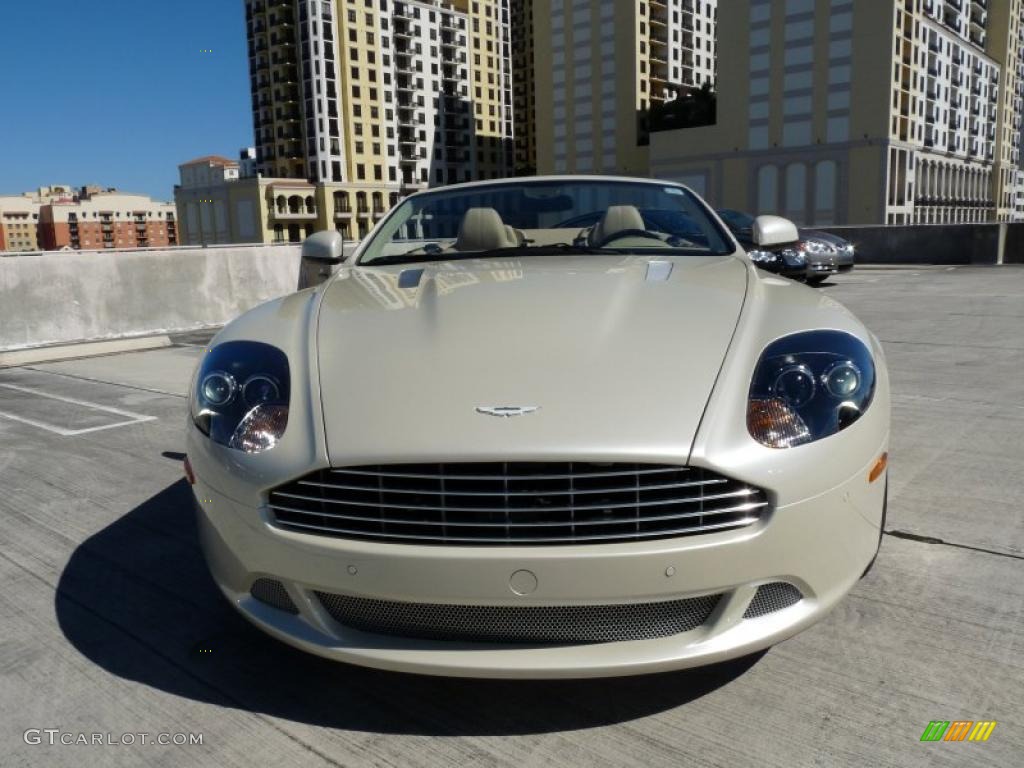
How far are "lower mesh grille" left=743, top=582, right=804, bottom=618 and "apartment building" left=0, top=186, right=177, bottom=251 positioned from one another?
166m

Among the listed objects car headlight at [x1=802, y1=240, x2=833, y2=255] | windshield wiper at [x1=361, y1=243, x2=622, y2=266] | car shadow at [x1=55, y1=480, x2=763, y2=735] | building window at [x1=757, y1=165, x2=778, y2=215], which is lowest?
car shadow at [x1=55, y1=480, x2=763, y2=735]

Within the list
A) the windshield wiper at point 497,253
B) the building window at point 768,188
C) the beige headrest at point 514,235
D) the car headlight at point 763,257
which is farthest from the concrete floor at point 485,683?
the building window at point 768,188

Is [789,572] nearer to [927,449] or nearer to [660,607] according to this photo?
[660,607]

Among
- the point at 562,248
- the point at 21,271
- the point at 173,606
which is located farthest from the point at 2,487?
the point at 21,271

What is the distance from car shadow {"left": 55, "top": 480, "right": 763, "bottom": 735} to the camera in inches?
84.1

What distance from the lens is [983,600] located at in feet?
8.68

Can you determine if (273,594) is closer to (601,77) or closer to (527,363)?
(527,363)

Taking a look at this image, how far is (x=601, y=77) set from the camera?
78375 millimetres

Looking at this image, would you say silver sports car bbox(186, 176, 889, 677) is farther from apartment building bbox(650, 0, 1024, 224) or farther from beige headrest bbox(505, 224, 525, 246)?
apartment building bbox(650, 0, 1024, 224)

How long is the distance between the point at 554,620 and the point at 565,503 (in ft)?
0.92

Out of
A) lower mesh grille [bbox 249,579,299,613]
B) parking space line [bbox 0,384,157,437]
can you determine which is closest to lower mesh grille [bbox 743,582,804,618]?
lower mesh grille [bbox 249,579,299,613]

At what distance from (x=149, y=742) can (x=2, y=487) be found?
8.86ft

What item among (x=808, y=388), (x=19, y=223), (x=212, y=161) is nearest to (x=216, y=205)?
(x=212, y=161)

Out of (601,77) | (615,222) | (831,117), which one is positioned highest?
(601,77)
